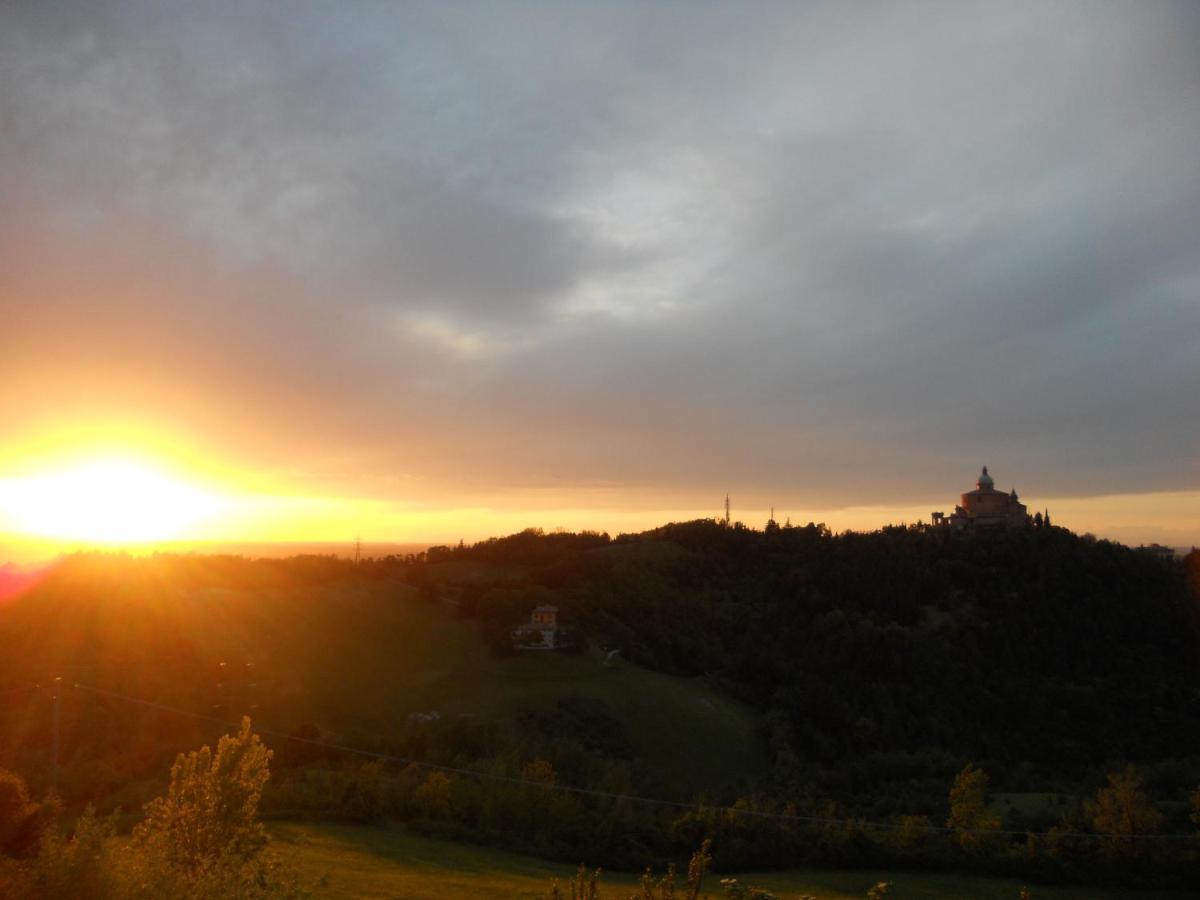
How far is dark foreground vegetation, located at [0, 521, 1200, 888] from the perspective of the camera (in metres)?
22.3

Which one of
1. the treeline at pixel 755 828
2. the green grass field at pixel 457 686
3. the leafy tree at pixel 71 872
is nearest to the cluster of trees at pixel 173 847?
the leafy tree at pixel 71 872

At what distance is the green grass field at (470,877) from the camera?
16047mm

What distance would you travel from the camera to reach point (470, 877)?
17.9 m

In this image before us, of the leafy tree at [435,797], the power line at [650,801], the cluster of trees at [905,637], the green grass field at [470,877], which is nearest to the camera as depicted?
the green grass field at [470,877]

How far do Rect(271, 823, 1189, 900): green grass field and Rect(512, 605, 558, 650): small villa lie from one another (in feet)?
104

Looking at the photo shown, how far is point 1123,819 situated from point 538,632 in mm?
38617

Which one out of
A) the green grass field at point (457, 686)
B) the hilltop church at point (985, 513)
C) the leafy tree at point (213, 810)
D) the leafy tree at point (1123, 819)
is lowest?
the green grass field at point (457, 686)

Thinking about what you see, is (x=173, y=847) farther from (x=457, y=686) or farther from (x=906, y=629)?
(x=906, y=629)

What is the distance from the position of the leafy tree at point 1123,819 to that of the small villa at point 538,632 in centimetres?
3714

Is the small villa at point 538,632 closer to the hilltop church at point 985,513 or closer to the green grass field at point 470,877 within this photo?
the green grass field at point 470,877

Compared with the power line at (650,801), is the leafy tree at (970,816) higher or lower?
higher

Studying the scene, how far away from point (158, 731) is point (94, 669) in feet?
28.3

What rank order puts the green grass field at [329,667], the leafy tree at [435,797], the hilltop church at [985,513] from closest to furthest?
the leafy tree at [435,797], the green grass field at [329,667], the hilltop church at [985,513]

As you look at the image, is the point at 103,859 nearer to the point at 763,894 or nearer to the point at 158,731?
the point at 763,894
